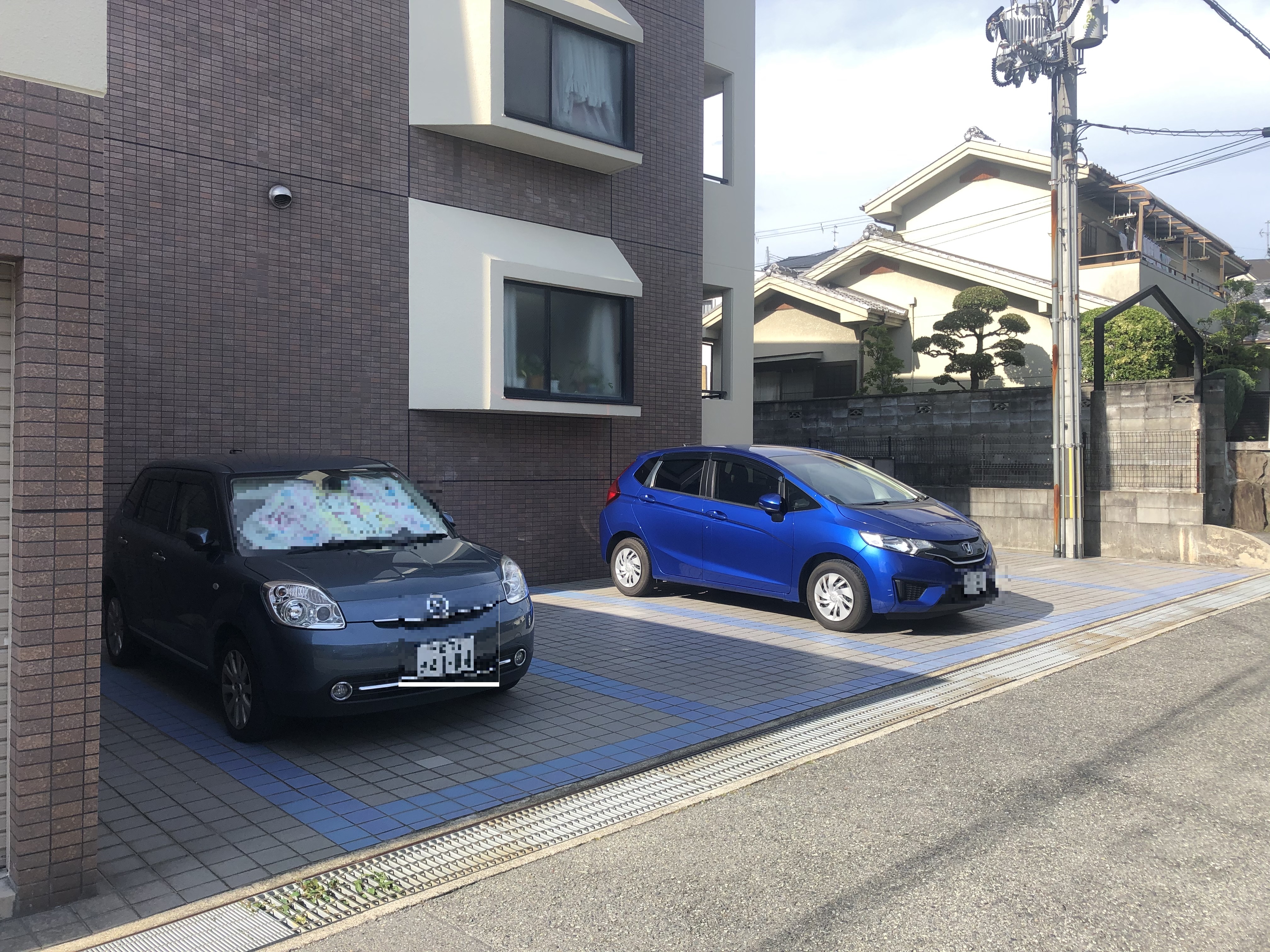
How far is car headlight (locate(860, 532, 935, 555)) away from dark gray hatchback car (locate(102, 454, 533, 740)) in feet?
11.7

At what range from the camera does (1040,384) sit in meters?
22.3

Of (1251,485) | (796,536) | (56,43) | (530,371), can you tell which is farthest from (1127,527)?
(56,43)

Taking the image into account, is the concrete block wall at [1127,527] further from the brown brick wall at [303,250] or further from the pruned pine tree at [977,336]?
the brown brick wall at [303,250]

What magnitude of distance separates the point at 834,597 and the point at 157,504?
5663mm

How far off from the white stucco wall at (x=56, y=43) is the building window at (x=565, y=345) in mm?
7173

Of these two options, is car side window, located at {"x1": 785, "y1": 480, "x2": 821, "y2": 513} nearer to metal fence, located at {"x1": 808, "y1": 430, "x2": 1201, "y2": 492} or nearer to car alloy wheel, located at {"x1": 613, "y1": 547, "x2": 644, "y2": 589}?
car alloy wheel, located at {"x1": 613, "y1": 547, "x2": 644, "y2": 589}

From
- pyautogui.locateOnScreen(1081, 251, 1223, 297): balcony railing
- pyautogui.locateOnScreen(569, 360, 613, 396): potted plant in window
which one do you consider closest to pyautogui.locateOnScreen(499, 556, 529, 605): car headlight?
pyautogui.locateOnScreen(569, 360, 613, 396): potted plant in window

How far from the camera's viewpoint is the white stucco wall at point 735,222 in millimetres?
14227

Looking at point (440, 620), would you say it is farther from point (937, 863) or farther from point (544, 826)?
point (937, 863)

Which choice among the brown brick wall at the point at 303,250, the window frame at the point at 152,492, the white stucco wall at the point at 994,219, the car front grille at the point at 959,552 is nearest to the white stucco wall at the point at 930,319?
the white stucco wall at the point at 994,219

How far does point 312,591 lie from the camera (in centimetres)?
539

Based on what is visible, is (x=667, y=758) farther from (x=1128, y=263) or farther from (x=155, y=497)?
(x=1128, y=263)

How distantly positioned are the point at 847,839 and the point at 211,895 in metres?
2.60

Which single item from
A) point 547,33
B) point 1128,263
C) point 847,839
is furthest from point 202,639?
point 1128,263
